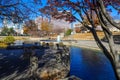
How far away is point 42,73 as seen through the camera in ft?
39.2

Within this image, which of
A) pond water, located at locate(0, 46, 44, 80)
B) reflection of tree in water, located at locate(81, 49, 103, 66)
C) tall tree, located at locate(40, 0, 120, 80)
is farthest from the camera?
reflection of tree in water, located at locate(81, 49, 103, 66)

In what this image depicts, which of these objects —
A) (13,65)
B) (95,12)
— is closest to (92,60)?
(13,65)

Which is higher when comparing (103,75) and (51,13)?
(51,13)

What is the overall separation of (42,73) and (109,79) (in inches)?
229

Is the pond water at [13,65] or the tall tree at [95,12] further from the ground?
the tall tree at [95,12]

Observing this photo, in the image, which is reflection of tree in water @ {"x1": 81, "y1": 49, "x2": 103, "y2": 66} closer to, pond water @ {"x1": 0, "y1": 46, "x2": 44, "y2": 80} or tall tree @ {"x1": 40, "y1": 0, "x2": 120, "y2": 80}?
pond water @ {"x1": 0, "y1": 46, "x2": 44, "y2": 80}

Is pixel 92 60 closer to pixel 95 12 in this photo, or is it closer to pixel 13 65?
pixel 13 65

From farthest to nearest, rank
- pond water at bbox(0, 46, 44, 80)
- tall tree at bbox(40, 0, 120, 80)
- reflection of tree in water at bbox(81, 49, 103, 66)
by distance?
reflection of tree in water at bbox(81, 49, 103, 66) → pond water at bbox(0, 46, 44, 80) → tall tree at bbox(40, 0, 120, 80)

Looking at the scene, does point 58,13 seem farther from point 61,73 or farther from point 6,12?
point 61,73

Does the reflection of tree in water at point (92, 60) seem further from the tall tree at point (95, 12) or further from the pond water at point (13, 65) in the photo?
the tall tree at point (95, 12)

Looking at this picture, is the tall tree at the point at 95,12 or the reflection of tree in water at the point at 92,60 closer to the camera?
the tall tree at the point at 95,12

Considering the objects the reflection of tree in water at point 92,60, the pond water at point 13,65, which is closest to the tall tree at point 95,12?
the pond water at point 13,65

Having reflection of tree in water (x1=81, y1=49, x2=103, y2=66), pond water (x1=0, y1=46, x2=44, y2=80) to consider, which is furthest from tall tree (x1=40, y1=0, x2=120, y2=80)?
reflection of tree in water (x1=81, y1=49, x2=103, y2=66)

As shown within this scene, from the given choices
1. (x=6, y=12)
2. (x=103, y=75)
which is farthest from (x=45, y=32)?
(x=6, y=12)
